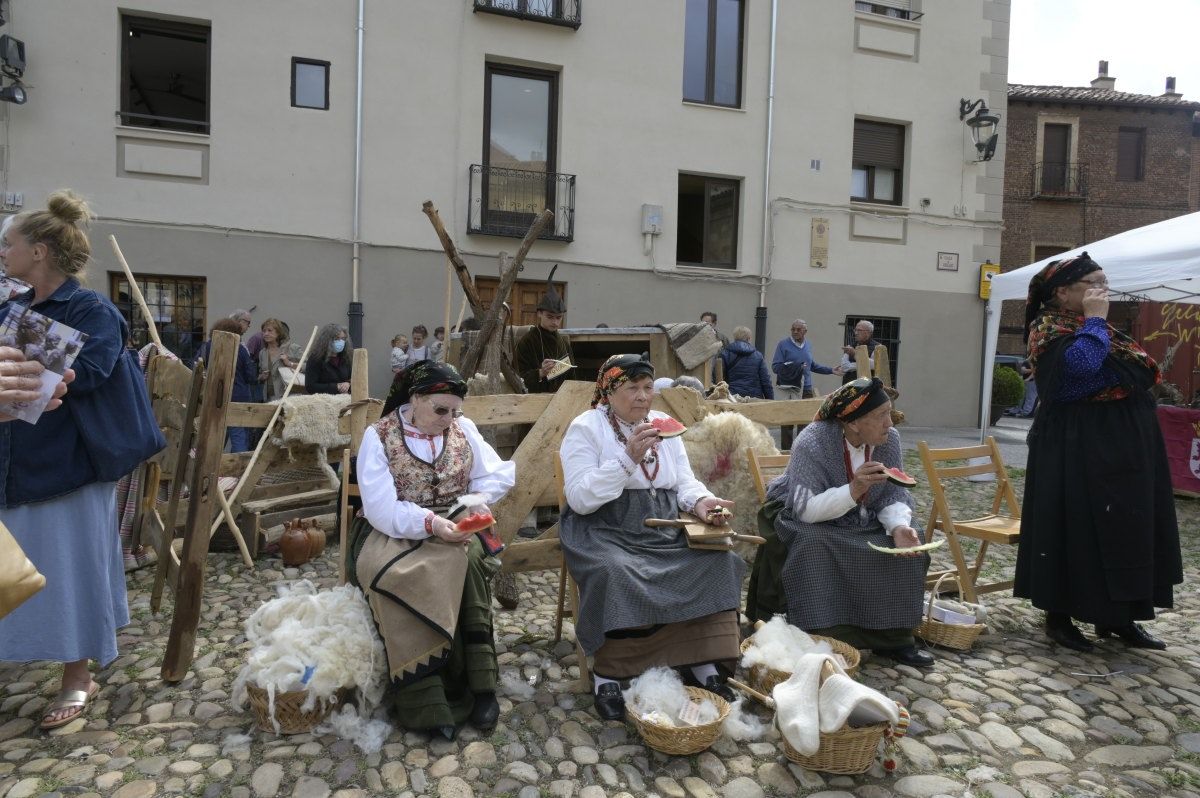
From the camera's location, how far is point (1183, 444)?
8.45 metres

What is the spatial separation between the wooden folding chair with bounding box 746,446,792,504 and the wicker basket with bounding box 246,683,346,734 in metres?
2.44

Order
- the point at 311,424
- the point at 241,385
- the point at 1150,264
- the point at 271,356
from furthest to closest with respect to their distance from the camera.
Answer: the point at 271,356 < the point at 241,385 < the point at 1150,264 < the point at 311,424

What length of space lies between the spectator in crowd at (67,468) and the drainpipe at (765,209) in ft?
38.8

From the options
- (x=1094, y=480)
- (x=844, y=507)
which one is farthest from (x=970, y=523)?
(x=844, y=507)

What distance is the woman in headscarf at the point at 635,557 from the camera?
3.34 metres

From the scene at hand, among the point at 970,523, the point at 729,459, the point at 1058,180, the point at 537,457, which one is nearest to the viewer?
the point at 537,457

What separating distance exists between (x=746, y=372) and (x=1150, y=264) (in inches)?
162

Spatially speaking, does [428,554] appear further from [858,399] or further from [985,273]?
[985,273]

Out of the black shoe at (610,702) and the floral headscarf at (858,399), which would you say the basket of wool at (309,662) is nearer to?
the black shoe at (610,702)

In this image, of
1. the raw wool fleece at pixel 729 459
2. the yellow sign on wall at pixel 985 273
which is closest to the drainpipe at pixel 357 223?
the raw wool fleece at pixel 729 459

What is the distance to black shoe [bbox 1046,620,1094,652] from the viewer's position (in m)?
4.07

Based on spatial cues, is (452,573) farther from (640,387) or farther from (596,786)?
(640,387)

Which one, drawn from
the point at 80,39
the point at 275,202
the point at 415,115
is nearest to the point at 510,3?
the point at 415,115

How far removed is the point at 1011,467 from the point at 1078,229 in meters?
18.8
